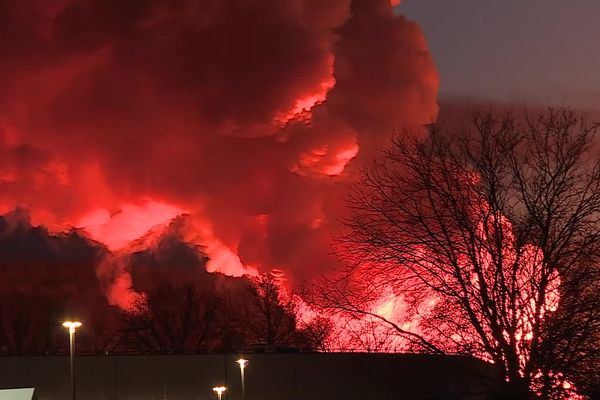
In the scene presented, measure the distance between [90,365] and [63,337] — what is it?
153 ft

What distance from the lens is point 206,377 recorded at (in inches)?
1783

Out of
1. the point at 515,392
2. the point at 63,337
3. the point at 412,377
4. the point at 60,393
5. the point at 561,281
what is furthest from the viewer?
the point at 63,337

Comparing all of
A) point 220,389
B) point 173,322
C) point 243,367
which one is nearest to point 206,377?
point 220,389

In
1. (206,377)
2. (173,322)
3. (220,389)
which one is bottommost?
(220,389)

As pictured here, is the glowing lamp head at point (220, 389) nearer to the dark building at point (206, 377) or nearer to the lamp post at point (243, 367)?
the dark building at point (206, 377)

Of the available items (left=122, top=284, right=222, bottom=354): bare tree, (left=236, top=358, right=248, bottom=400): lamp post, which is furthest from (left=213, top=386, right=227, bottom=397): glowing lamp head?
(left=122, top=284, right=222, bottom=354): bare tree

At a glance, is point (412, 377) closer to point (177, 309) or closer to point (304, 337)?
point (304, 337)

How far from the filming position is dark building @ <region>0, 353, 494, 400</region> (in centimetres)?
4219

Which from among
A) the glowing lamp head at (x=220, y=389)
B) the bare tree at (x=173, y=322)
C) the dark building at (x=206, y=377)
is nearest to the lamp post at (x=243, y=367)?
the dark building at (x=206, y=377)

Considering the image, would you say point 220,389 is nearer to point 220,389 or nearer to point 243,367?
point 220,389

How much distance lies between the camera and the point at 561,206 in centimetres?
2495

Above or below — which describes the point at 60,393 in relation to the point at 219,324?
below

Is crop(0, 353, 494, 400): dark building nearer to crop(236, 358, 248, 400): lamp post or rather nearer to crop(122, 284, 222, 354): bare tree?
crop(236, 358, 248, 400): lamp post

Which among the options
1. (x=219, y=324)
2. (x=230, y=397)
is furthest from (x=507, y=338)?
(x=219, y=324)
